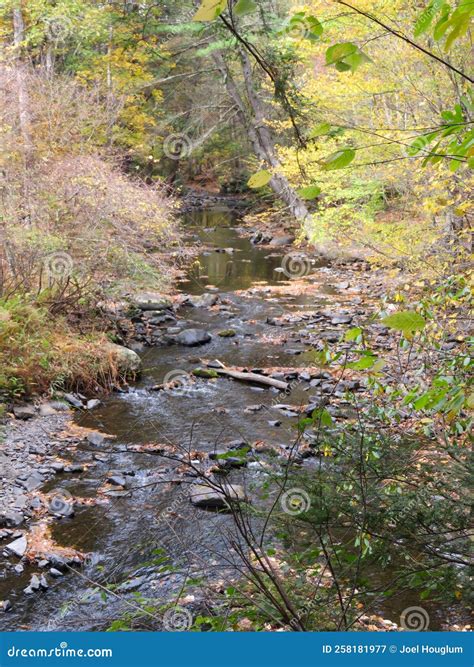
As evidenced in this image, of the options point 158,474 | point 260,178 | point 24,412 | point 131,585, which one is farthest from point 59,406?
point 260,178

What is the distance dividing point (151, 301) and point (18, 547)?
8343 millimetres

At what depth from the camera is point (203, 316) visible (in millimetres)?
12961

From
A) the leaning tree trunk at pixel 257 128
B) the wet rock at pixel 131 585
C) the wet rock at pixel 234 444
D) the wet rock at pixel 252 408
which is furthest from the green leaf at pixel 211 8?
the leaning tree trunk at pixel 257 128

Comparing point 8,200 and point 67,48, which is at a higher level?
point 67,48

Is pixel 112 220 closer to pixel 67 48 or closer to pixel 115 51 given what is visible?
pixel 115 51

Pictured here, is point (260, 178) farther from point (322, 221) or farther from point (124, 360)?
point (322, 221)

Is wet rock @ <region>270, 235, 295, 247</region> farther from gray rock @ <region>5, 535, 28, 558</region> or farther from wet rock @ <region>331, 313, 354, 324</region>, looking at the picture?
gray rock @ <region>5, 535, 28, 558</region>

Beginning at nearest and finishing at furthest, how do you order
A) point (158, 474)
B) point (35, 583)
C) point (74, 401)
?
1. point (35, 583)
2. point (158, 474)
3. point (74, 401)

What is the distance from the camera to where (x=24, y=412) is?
25.2ft

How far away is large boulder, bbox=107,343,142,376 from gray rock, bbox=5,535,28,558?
421 cm

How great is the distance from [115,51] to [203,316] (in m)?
10.1

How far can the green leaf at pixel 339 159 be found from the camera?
1531mm

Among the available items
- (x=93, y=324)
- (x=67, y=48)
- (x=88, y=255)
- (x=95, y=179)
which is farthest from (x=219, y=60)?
(x=93, y=324)

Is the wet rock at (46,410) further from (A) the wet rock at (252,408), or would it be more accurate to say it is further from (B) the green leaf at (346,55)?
(B) the green leaf at (346,55)
